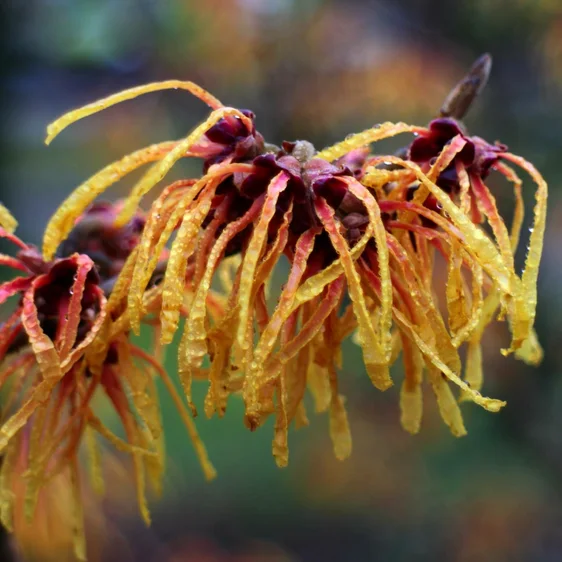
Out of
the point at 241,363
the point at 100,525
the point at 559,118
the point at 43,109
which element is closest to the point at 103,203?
the point at 241,363

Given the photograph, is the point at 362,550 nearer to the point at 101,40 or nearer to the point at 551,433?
the point at 551,433

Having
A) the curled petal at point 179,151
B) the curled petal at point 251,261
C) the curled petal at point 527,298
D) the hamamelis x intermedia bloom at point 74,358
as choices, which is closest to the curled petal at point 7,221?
the hamamelis x intermedia bloom at point 74,358

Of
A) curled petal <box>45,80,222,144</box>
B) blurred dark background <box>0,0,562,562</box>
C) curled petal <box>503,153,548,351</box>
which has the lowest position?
blurred dark background <box>0,0,562,562</box>

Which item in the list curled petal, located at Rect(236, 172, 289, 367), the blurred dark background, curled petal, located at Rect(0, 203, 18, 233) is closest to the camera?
curled petal, located at Rect(236, 172, 289, 367)

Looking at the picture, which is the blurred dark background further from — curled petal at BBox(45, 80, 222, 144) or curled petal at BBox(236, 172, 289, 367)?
curled petal at BBox(236, 172, 289, 367)

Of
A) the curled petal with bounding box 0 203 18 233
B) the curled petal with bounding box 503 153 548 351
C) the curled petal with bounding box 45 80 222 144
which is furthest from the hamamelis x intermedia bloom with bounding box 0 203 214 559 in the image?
the curled petal with bounding box 503 153 548 351

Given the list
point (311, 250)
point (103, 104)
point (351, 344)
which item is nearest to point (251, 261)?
point (311, 250)

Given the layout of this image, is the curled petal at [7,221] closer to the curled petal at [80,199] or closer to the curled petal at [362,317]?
the curled petal at [80,199]
